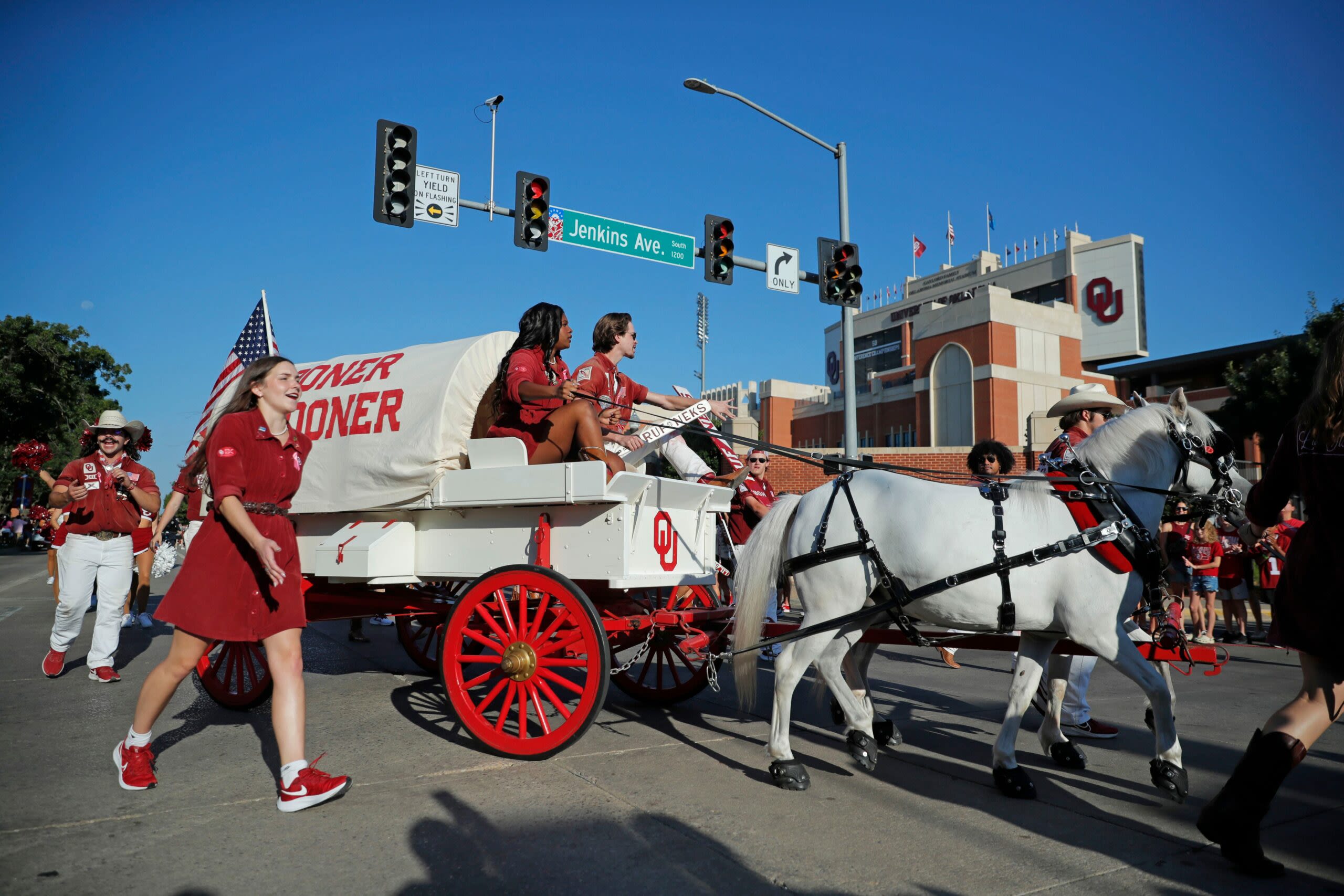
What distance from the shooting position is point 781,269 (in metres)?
13.6

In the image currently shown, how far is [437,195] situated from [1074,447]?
8867mm

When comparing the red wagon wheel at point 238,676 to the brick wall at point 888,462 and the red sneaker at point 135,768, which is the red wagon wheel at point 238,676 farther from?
the brick wall at point 888,462

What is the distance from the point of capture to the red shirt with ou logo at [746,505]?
23.4 feet

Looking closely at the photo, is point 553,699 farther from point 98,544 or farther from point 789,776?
point 98,544

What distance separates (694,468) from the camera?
252 inches

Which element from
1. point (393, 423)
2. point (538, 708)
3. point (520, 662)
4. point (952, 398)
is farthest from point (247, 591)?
point (952, 398)

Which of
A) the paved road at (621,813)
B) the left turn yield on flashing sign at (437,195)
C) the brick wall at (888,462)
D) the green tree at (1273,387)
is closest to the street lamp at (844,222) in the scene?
the left turn yield on flashing sign at (437,195)

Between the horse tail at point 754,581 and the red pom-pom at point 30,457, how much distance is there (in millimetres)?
8649

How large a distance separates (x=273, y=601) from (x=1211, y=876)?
3.82 meters

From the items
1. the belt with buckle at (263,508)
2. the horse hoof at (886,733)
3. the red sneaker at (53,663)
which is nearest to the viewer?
the belt with buckle at (263,508)

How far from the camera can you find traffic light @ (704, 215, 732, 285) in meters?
13.0

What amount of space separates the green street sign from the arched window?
39.3 metres

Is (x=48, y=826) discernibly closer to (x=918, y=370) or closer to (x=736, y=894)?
(x=736, y=894)

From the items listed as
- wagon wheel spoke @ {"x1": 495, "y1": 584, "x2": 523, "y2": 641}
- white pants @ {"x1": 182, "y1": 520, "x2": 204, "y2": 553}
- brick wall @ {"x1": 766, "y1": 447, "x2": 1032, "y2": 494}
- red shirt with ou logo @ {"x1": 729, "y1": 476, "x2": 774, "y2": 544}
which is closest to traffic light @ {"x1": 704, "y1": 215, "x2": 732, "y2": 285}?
red shirt with ou logo @ {"x1": 729, "y1": 476, "x2": 774, "y2": 544}
